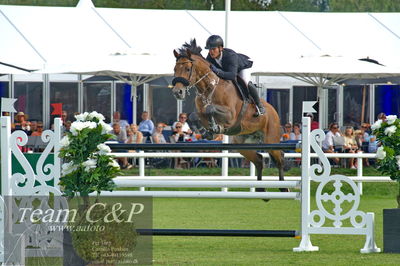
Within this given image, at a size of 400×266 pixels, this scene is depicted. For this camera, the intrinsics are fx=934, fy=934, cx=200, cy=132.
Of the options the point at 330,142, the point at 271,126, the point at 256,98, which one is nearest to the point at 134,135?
the point at 330,142

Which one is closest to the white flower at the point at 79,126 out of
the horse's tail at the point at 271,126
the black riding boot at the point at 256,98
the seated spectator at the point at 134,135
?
the black riding boot at the point at 256,98

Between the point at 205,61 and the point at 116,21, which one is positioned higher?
the point at 116,21

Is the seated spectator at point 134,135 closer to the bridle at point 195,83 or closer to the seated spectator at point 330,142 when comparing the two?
the seated spectator at point 330,142

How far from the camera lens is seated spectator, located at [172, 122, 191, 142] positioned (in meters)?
17.8

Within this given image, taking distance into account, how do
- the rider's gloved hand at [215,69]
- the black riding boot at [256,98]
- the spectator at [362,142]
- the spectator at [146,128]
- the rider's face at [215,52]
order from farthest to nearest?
the spectator at [362,142] → the spectator at [146,128] → the black riding boot at [256,98] → the rider's face at [215,52] → the rider's gloved hand at [215,69]

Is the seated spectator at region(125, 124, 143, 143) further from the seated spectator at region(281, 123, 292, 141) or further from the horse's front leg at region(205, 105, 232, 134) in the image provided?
the horse's front leg at region(205, 105, 232, 134)

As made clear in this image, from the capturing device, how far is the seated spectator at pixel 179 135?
1775 centimetres

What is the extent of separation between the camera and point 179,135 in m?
17.8

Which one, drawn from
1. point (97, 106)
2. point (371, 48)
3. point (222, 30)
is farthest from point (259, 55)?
point (97, 106)

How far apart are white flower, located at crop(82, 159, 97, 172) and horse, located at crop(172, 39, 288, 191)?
238 centimetres

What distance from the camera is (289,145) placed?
7.88m

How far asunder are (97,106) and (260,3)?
1555 cm

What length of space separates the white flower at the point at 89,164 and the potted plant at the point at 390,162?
8.23ft

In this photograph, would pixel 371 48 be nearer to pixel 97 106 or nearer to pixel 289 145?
pixel 97 106
